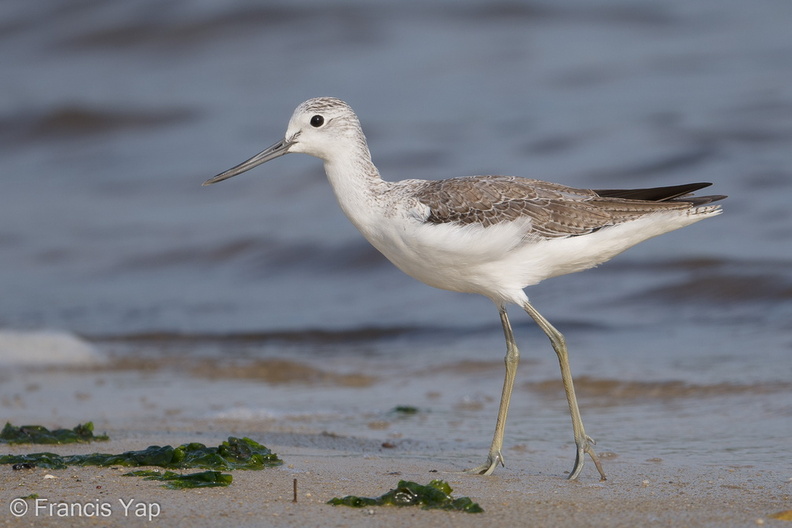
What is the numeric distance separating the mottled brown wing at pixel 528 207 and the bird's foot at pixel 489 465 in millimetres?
1349

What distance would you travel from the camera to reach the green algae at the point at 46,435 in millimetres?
6836

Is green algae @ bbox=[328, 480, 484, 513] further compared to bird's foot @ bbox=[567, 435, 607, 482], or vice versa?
bird's foot @ bbox=[567, 435, 607, 482]

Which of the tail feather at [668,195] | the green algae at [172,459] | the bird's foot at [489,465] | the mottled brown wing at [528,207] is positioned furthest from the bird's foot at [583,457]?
the green algae at [172,459]

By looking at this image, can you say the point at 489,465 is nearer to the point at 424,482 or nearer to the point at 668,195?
the point at 424,482

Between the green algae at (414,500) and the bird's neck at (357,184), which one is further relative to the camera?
the bird's neck at (357,184)

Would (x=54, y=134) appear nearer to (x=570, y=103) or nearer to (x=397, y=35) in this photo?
(x=397, y=35)

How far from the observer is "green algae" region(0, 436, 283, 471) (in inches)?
235

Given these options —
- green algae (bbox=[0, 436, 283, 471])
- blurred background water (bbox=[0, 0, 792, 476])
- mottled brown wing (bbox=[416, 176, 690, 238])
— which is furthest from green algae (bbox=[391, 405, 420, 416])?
mottled brown wing (bbox=[416, 176, 690, 238])

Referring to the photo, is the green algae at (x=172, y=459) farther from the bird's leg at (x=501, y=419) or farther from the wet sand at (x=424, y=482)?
the bird's leg at (x=501, y=419)

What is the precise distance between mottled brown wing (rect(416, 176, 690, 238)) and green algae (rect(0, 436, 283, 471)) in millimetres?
1762

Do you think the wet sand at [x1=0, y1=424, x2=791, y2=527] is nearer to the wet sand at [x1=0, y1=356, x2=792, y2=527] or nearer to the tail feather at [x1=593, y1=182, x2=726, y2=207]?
the wet sand at [x1=0, y1=356, x2=792, y2=527]

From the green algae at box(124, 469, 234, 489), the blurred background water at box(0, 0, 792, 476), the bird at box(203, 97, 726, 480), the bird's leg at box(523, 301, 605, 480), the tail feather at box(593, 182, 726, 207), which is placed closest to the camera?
the green algae at box(124, 469, 234, 489)

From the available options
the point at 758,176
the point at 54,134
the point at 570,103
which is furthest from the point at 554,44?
the point at 54,134

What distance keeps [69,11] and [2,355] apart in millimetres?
16769
